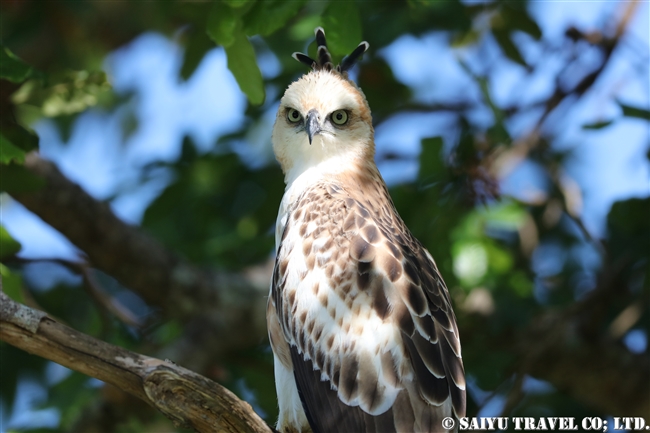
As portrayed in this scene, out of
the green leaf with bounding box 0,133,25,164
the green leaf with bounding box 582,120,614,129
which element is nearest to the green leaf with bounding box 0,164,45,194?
the green leaf with bounding box 0,133,25,164

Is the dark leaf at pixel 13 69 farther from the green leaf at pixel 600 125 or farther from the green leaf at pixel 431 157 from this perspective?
the green leaf at pixel 600 125

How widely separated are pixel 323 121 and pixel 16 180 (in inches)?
78.1

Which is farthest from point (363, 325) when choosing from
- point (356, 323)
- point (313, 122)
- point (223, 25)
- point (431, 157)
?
point (431, 157)

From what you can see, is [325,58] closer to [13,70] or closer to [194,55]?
[194,55]

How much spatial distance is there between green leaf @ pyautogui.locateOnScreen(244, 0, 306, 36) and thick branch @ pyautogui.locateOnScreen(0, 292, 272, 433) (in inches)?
70.6

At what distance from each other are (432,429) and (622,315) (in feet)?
13.6

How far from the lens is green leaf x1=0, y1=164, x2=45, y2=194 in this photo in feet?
15.7

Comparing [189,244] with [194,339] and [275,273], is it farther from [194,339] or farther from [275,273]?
[275,273]

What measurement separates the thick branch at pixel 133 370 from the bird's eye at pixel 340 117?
7.41 feet

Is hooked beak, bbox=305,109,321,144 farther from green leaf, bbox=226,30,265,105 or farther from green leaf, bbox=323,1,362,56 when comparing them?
green leaf, bbox=323,1,362,56

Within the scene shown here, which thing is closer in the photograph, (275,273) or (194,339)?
(275,273)

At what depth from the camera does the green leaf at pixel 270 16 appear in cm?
405

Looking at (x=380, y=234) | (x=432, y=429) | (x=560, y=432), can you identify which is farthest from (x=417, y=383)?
(x=560, y=432)

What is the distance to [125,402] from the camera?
663 cm
